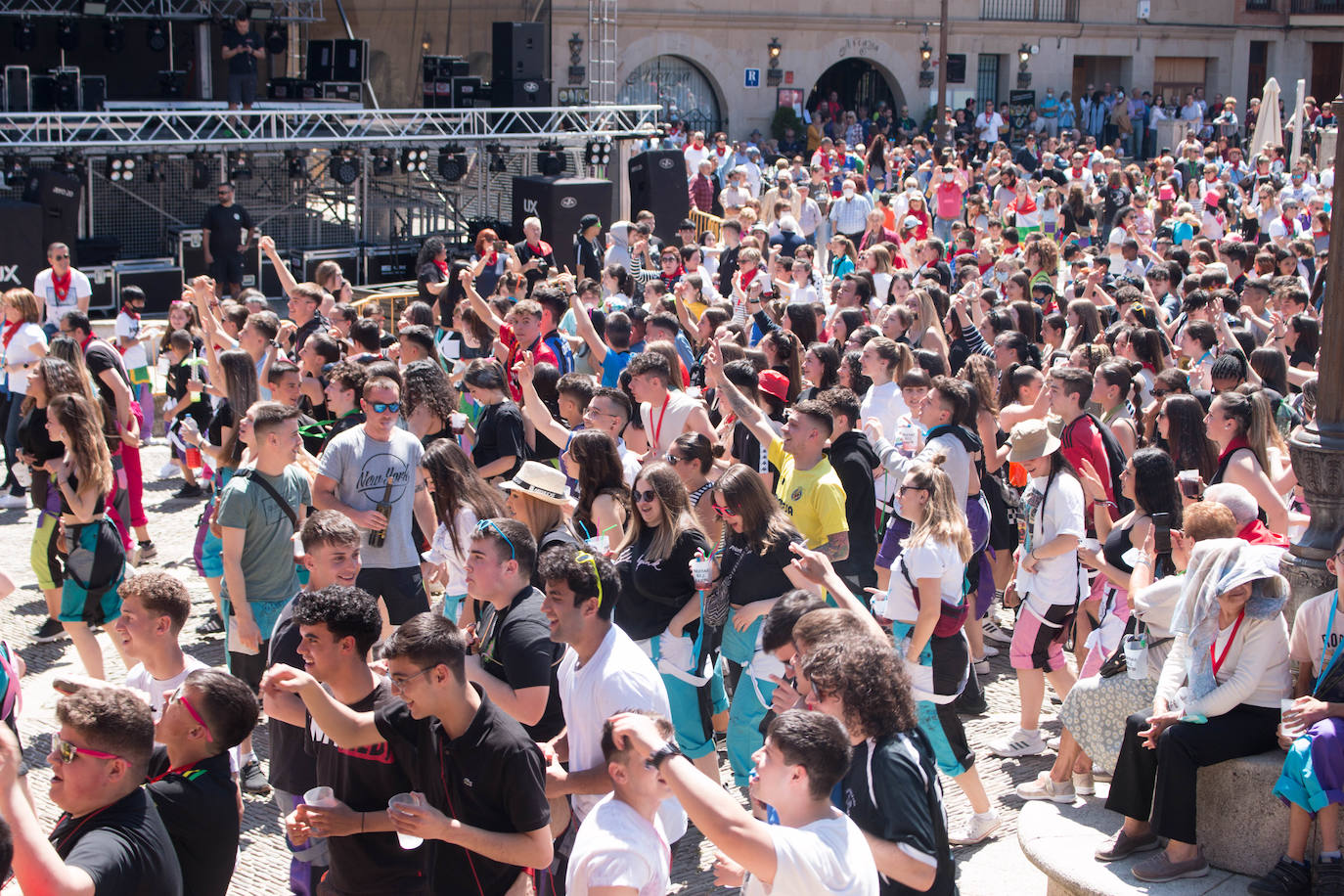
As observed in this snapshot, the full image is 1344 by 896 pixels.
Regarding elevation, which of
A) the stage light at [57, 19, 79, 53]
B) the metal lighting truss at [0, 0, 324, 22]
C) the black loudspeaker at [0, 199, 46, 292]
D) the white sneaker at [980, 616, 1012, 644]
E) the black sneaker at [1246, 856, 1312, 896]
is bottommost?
the white sneaker at [980, 616, 1012, 644]

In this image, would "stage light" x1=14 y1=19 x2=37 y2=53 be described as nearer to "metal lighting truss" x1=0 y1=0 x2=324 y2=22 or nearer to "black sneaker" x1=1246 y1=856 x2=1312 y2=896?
"metal lighting truss" x1=0 y1=0 x2=324 y2=22

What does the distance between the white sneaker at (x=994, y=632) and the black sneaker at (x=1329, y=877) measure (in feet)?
10.6

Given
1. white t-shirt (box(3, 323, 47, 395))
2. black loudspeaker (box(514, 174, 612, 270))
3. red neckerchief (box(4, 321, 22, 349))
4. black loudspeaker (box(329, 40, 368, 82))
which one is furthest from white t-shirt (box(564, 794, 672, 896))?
black loudspeaker (box(329, 40, 368, 82))

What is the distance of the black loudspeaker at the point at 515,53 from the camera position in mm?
20469

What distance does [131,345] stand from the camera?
33.6ft

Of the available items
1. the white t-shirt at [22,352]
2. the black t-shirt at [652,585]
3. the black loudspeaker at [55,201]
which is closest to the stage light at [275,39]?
the black loudspeaker at [55,201]

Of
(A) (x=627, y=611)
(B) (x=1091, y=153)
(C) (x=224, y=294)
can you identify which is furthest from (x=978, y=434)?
(B) (x=1091, y=153)

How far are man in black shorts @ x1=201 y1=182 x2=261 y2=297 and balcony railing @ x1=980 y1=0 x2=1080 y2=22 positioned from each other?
2667 cm

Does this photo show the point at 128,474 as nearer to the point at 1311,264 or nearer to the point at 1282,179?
the point at 1311,264

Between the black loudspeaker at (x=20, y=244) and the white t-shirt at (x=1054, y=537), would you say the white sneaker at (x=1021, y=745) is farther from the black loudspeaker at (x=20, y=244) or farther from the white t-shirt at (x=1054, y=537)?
the black loudspeaker at (x=20, y=244)

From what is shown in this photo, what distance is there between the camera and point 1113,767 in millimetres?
4848

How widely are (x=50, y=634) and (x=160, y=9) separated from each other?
17410mm

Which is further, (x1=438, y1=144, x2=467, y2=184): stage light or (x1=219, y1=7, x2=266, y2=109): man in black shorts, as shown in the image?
(x1=219, y1=7, x2=266, y2=109): man in black shorts

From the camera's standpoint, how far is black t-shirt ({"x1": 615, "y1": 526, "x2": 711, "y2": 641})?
514 cm
